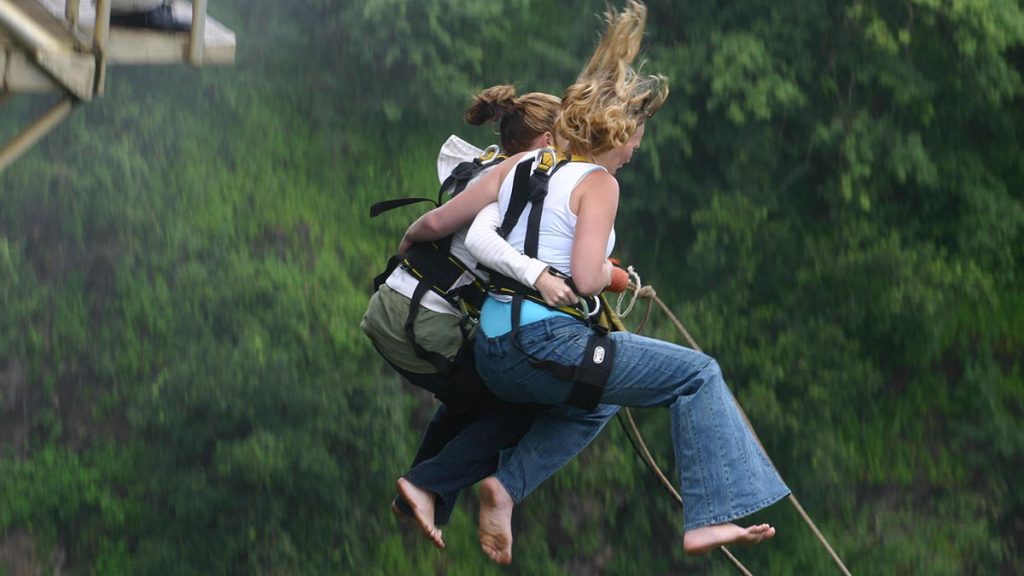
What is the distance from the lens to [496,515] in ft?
11.6

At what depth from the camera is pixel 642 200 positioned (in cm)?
1123

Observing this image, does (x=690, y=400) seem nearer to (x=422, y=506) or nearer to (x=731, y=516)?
(x=731, y=516)

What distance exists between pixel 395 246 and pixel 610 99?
820 cm

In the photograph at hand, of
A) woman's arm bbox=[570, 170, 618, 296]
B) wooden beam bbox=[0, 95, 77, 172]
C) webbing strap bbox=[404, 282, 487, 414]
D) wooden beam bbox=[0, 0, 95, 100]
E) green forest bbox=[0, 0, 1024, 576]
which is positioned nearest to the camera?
woman's arm bbox=[570, 170, 618, 296]

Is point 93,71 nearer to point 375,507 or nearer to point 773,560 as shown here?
point 375,507

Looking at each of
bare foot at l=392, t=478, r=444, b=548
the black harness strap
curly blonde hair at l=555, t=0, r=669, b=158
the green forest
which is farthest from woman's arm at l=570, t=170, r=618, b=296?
the green forest

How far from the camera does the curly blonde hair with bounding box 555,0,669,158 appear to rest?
10.0 feet

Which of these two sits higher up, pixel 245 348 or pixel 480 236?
pixel 480 236

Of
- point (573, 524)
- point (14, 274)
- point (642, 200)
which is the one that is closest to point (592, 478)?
point (573, 524)

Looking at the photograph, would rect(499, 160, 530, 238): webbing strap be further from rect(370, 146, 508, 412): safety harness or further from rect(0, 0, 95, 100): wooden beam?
rect(0, 0, 95, 100): wooden beam

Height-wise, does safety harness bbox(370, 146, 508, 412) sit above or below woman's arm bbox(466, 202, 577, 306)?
below

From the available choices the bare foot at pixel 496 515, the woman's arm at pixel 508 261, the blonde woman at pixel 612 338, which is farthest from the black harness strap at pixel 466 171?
the bare foot at pixel 496 515

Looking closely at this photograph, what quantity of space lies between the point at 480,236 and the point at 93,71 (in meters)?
1.09

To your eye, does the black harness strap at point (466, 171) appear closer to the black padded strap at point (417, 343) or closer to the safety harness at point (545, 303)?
the black padded strap at point (417, 343)
